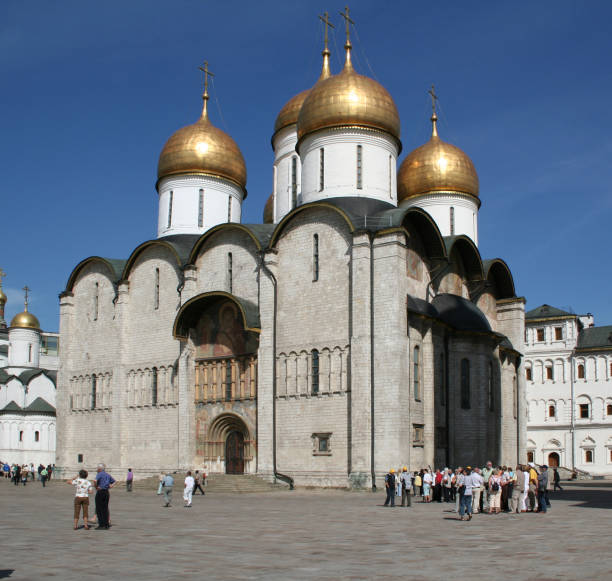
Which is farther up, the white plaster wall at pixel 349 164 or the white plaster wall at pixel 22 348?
the white plaster wall at pixel 349 164

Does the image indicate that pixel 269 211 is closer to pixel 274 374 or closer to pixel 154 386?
pixel 154 386

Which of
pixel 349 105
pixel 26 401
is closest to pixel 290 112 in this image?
pixel 349 105

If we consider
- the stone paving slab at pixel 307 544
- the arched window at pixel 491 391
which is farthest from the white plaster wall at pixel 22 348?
the stone paving slab at pixel 307 544

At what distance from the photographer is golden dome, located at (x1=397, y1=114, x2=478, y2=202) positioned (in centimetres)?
3362

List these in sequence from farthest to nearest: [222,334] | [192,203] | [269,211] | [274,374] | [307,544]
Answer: [269,211] → [192,203] → [222,334] → [274,374] → [307,544]

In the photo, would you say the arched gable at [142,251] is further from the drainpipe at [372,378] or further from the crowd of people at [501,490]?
the crowd of people at [501,490]

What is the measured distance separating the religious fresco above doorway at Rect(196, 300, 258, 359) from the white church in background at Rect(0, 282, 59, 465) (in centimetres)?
2792

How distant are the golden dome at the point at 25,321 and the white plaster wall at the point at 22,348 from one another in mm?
310

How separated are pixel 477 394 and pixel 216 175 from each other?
14.7 metres

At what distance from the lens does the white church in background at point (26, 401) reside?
173ft

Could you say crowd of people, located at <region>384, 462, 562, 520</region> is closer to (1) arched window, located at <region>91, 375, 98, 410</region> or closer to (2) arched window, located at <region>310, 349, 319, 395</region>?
(2) arched window, located at <region>310, 349, 319, 395</region>

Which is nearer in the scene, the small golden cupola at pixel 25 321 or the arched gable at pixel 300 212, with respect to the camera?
the arched gable at pixel 300 212

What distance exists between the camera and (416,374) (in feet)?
84.7

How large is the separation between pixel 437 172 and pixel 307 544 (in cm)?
2458
